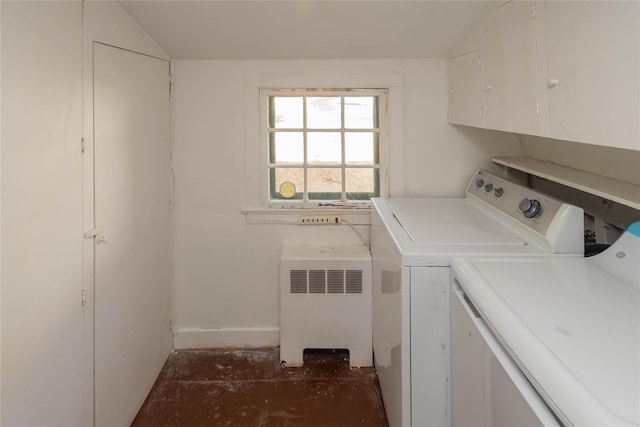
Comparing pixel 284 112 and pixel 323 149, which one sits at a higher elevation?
pixel 284 112

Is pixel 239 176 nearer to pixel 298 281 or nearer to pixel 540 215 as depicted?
pixel 298 281

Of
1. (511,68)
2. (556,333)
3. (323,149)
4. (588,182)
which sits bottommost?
(556,333)

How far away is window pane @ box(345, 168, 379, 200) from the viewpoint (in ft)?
9.31

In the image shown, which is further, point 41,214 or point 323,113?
point 323,113

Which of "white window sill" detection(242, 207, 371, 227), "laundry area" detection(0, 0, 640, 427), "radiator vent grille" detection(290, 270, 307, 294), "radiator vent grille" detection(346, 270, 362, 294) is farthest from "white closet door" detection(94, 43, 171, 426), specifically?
"radiator vent grille" detection(346, 270, 362, 294)

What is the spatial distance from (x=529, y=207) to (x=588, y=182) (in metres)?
0.22

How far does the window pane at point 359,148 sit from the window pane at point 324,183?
0.13m

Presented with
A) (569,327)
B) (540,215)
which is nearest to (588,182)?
(540,215)

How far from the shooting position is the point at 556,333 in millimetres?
974

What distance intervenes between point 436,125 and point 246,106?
118 cm

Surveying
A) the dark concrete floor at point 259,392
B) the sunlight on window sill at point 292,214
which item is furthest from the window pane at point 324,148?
the dark concrete floor at point 259,392

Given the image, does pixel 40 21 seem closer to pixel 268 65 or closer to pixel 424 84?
pixel 268 65

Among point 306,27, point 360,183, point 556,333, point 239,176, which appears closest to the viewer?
point 556,333

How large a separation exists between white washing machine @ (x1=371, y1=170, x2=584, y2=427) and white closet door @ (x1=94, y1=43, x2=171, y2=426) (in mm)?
1188
